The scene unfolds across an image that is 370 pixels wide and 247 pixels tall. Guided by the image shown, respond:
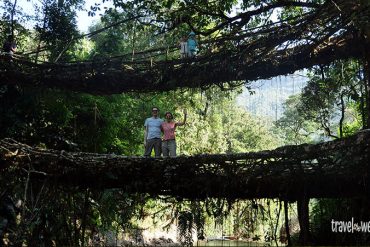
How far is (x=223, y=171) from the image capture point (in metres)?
3.97

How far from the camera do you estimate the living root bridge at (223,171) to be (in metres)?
3.52

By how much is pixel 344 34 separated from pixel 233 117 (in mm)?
16415

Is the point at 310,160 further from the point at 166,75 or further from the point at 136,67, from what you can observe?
the point at 136,67

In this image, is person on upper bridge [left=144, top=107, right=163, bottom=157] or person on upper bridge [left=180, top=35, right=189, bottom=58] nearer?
person on upper bridge [left=144, top=107, right=163, bottom=157]

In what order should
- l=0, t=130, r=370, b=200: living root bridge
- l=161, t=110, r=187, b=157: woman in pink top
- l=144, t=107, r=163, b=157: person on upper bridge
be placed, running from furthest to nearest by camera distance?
l=144, t=107, r=163, b=157: person on upper bridge, l=161, t=110, r=187, b=157: woman in pink top, l=0, t=130, r=370, b=200: living root bridge

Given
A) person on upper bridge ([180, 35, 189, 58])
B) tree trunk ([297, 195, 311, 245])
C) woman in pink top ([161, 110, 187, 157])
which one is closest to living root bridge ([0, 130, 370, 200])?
tree trunk ([297, 195, 311, 245])

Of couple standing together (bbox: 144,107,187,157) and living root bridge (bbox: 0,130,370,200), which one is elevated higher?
couple standing together (bbox: 144,107,187,157)

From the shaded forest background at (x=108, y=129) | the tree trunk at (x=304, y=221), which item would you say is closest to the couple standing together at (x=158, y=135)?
the shaded forest background at (x=108, y=129)

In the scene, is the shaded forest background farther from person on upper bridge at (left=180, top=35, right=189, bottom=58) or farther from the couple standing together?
the couple standing together

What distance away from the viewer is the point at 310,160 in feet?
11.9

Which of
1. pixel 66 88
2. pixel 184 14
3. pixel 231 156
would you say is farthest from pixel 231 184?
pixel 66 88

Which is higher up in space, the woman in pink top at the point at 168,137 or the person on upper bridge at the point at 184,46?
the person on upper bridge at the point at 184,46

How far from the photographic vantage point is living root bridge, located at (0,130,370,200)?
11.5 ft

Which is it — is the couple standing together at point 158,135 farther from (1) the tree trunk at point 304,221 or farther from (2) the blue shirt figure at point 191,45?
(1) the tree trunk at point 304,221
